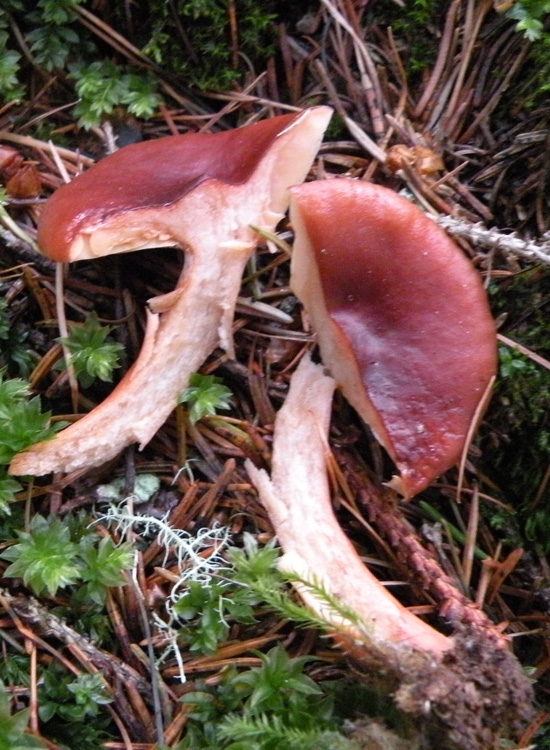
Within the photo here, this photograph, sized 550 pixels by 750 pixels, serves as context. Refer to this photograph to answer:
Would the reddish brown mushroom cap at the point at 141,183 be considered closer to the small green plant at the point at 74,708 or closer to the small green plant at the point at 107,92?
the small green plant at the point at 107,92

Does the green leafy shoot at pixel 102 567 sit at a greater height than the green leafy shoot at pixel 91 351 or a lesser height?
lesser

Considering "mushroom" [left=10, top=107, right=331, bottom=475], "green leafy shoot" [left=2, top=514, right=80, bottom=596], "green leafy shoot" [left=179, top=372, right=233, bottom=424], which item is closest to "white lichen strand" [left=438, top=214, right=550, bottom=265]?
"mushroom" [left=10, top=107, right=331, bottom=475]

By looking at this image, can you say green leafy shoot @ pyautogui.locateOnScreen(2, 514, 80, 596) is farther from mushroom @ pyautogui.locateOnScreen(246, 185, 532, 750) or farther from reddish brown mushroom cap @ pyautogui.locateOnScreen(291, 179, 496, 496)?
reddish brown mushroom cap @ pyautogui.locateOnScreen(291, 179, 496, 496)

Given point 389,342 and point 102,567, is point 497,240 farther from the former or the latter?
point 102,567

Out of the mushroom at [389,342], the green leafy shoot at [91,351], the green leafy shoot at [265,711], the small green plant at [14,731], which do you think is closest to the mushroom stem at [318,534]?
the mushroom at [389,342]

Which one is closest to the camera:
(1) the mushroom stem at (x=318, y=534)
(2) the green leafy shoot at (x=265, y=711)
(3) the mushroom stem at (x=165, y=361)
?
(2) the green leafy shoot at (x=265, y=711)

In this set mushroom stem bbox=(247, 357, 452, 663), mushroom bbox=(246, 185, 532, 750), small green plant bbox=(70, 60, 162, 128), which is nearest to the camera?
mushroom stem bbox=(247, 357, 452, 663)
